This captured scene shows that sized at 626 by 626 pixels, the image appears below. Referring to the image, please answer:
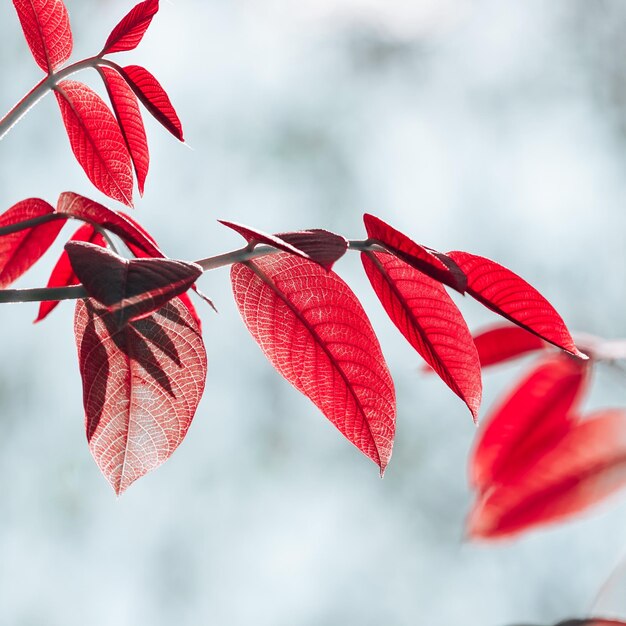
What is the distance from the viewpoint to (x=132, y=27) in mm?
491

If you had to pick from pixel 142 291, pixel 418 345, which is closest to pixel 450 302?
pixel 418 345

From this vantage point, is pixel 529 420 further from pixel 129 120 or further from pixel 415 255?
pixel 129 120

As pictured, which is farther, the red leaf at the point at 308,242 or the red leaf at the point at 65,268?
the red leaf at the point at 65,268

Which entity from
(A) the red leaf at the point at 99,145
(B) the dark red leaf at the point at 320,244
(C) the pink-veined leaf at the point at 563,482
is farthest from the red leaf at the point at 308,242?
(A) the red leaf at the point at 99,145

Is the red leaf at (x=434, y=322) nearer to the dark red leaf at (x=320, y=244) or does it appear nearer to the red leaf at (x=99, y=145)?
the dark red leaf at (x=320, y=244)

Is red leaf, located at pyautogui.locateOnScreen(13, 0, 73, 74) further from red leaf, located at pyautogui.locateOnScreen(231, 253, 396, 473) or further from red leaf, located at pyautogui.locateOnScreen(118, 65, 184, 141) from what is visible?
red leaf, located at pyautogui.locateOnScreen(231, 253, 396, 473)

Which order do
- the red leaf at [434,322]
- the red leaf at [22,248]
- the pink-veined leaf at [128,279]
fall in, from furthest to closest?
1. the red leaf at [22,248]
2. the red leaf at [434,322]
3. the pink-veined leaf at [128,279]

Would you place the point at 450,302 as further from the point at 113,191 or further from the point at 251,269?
the point at 113,191

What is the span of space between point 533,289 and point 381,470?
0.11m

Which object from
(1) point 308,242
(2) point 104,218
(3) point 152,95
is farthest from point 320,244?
(3) point 152,95

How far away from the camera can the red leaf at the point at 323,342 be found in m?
0.35

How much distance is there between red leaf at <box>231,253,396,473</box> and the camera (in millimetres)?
346

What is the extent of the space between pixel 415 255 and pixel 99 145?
11.7 inches

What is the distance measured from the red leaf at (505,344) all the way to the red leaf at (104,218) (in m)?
0.19
